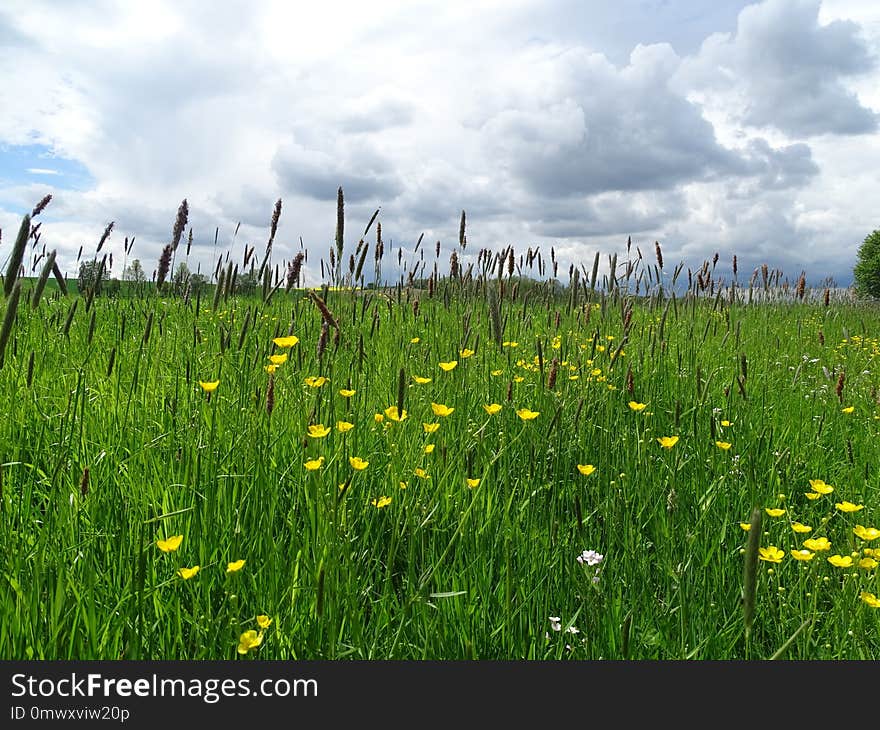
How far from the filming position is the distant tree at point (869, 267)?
127 ft

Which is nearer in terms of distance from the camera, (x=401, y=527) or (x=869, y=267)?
(x=401, y=527)

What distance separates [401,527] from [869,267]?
46.8 meters

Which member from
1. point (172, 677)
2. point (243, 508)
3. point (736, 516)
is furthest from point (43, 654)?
point (736, 516)

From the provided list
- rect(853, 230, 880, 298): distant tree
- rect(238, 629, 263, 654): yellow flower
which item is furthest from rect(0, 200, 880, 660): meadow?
rect(853, 230, 880, 298): distant tree

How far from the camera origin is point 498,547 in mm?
1759

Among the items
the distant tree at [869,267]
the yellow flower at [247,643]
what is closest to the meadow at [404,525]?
the yellow flower at [247,643]

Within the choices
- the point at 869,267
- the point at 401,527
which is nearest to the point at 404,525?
the point at 401,527

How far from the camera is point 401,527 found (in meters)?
1.90

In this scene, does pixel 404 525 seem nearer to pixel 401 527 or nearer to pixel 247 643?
pixel 247 643

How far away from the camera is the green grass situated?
1.38 meters

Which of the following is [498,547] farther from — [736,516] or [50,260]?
[50,260]

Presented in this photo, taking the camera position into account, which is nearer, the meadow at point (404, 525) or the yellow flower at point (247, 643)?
the yellow flower at point (247, 643)

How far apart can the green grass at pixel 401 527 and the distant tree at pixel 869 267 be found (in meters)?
42.8

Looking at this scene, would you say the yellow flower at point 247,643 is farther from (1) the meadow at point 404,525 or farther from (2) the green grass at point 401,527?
(2) the green grass at point 401,527
